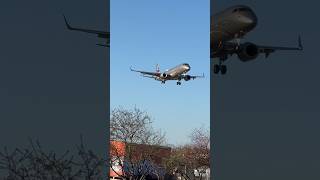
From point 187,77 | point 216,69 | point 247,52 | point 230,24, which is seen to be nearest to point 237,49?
point 247,52

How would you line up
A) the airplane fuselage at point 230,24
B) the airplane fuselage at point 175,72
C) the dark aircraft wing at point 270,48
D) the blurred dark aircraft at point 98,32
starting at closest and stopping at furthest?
the blurred dark aircraft at point 98,32
the dark aircraft wing at point 270,48
the airplane fuselage at point 230,24
the airplane fuselage at point 175,72

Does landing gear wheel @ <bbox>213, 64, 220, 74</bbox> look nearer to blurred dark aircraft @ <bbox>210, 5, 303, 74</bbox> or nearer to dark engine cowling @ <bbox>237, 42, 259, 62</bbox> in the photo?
blurred dark aircraft @ <bbox>210, 5, 303, 74</bbox>

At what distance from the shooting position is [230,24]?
5152 millimetres

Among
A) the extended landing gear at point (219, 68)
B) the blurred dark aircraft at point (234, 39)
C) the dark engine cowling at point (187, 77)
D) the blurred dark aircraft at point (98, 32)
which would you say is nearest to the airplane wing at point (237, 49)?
the blurred dark aircraft at point (234, 39)

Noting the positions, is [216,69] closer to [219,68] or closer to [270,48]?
[219,68]

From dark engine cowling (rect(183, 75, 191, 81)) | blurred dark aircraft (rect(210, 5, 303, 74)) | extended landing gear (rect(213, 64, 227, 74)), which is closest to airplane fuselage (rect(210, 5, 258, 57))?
blurred dark aircraft (rect(210, 5, 303, 74))

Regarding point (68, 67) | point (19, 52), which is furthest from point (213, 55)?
point (19, 52)

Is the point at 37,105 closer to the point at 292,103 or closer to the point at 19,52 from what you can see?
the point at 19,52

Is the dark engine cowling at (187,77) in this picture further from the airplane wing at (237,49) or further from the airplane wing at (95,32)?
the airplane wing at (95,32)

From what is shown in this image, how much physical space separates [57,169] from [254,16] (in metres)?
2.39

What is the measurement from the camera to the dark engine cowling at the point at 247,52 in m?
4.20

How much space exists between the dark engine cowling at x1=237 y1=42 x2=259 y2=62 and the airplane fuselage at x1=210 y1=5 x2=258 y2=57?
0.18m

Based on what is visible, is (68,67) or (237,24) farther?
(237,24)

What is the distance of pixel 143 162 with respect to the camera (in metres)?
4.20
